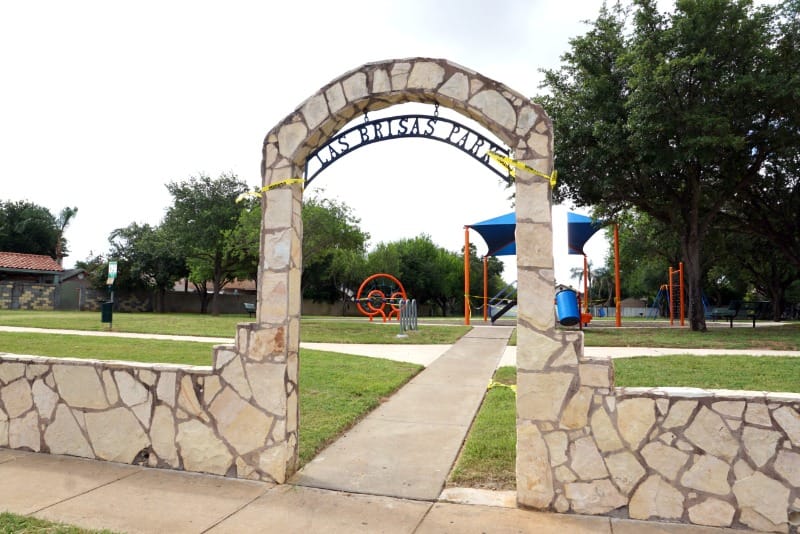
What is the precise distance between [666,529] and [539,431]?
0.94m

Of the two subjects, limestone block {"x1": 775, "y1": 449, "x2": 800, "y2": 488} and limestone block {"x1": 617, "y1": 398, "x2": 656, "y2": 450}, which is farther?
limestone block {"x1": 617, "y1": 398, "x2": 656, "y2": 450}

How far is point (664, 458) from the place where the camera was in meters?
3.49

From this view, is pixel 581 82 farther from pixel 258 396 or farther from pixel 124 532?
pixel 124 532

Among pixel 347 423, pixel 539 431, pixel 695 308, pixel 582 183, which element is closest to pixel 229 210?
pixel 582 183

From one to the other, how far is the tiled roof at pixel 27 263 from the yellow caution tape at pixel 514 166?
41.4 meters

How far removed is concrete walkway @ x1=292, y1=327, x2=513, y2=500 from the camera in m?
4.19

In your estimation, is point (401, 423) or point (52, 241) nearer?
point (401, 423)

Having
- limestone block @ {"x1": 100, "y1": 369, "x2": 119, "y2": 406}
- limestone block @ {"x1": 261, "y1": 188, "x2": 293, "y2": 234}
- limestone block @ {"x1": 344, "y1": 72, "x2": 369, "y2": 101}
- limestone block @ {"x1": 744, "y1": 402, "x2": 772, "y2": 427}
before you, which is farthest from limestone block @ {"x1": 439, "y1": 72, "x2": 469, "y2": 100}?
limestone block @ {"x1": 100, "y1": 369, "x2": 119, "y2": 406}

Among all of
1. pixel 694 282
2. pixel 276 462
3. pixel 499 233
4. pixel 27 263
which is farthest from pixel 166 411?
pixel 27 263

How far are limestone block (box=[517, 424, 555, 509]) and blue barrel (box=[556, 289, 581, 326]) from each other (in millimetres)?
12372

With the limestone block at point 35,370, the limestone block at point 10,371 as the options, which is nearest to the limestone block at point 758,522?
the limestone block at point 35,370

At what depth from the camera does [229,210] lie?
3591 centimetres

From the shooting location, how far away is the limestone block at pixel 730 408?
339cm

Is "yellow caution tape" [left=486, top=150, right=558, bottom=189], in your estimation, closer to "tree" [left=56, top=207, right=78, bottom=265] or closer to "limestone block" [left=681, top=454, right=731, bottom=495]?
"limestone block" [left=681, top=454, right=731, bottom=495]
